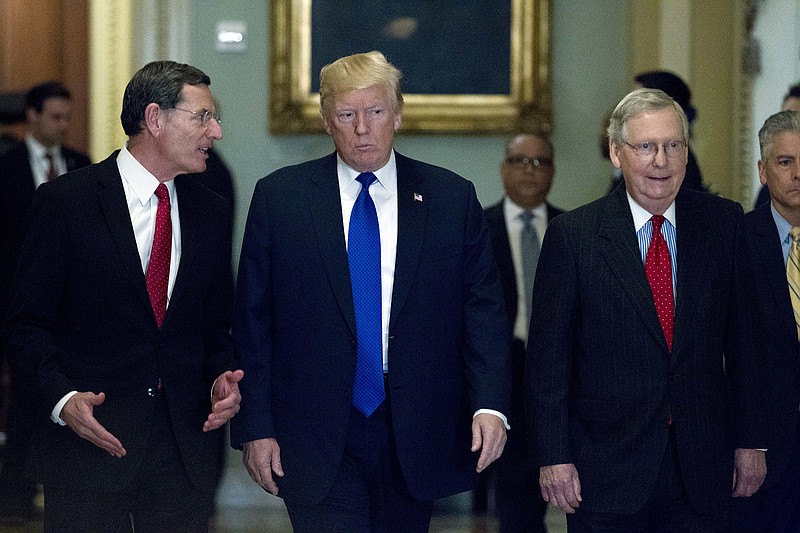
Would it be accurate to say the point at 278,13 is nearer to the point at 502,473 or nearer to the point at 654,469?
the point at 502,473

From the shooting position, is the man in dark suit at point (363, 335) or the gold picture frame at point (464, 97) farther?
the gold picture frame at point (464, 97)

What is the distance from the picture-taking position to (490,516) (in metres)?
6.03

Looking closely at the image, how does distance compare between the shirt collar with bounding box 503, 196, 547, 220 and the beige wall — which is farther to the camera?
the beige wall

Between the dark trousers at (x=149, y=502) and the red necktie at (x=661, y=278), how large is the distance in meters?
1.30

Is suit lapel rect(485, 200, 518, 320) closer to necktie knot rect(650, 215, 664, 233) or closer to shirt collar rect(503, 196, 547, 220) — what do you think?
shirt collar rect(503, 196, 547, 220)

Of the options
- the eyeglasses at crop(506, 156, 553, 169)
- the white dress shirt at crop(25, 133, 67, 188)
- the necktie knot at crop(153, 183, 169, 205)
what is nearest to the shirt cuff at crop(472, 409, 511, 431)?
the necktie knot at crop(153, 183, 169, 205)

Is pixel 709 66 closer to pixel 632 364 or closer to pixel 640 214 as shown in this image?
pixel 640 214

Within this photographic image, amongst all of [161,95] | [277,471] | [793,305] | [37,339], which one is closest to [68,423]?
[37,339]

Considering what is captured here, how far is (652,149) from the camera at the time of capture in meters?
3.33

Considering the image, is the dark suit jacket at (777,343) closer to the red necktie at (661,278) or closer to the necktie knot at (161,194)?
the red necktie at (661,278)

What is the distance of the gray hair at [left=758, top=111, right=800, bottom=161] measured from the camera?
13.2ft

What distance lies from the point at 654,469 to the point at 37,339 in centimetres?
163

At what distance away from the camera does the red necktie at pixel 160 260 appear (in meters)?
3.27

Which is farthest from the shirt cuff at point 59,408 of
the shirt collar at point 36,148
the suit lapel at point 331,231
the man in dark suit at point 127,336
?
the shirt collar at point 36,148
